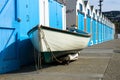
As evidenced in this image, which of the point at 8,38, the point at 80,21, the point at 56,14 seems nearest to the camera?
the point at 8,38

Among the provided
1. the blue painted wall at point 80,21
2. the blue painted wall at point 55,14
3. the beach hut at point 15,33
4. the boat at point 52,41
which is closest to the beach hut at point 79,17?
the blue painted wall at point 80,21

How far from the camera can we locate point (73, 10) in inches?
1172

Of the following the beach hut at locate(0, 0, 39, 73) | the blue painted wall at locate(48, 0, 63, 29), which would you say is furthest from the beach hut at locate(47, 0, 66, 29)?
the beach hut at locate(0, 0, 39, 73)

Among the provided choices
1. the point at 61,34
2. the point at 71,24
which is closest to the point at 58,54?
the point at 61,34

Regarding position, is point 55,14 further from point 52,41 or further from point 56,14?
point 52,41

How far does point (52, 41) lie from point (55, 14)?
667 centimetres

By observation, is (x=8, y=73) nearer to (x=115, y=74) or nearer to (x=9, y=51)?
(x=9, y=51)

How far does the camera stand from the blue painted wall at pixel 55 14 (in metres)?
18.0

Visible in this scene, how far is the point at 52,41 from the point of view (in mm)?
12555

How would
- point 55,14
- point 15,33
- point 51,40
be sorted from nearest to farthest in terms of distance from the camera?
point 51,40
point 15,33
point 55,14

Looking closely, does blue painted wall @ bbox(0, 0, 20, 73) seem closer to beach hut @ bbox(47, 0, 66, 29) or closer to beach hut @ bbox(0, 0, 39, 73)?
beach hut @ bbox(0, 0, 39, 73)

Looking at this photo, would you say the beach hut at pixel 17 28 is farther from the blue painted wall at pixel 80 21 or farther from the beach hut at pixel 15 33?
the blue painted wall at pixel 80 21

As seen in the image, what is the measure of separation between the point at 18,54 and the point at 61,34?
1798mm

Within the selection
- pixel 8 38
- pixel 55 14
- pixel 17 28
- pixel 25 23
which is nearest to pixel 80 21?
pixel 55 14
